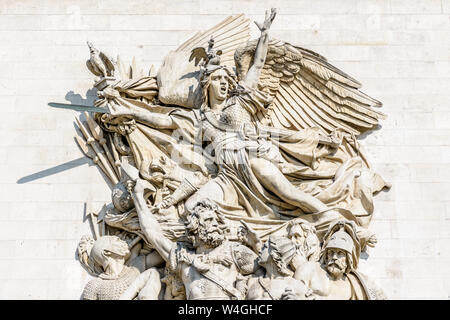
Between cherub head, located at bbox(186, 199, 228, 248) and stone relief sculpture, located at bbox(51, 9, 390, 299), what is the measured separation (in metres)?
0.01

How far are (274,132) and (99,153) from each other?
6.49 feet

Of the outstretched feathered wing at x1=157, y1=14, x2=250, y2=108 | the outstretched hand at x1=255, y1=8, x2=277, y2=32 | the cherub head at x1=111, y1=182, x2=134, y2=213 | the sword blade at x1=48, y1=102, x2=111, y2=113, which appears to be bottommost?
the cherub head at x1=111, y1=182, x2=134, y2=213

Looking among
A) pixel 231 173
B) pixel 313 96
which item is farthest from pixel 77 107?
pixel 313 96

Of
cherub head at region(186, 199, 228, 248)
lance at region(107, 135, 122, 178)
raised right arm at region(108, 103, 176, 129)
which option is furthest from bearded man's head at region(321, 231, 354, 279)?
lance at region(107, 135, 122, 178)

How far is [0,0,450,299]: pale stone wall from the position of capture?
10602 mm

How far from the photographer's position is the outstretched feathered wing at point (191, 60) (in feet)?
36.8

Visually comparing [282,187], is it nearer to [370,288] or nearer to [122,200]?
[370,288]

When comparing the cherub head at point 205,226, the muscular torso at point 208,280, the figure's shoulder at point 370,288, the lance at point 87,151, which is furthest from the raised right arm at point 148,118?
the figure's shoulder at point 370,288

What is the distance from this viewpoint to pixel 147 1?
39.5ft

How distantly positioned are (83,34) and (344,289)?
4.44m

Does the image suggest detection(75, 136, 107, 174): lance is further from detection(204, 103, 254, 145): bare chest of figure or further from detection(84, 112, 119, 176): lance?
detection(204, 103, 254, 145): bare chest of figure

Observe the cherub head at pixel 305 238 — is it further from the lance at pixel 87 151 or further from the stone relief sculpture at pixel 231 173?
the lance at pixel 87 151

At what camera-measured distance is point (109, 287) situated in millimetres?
10117

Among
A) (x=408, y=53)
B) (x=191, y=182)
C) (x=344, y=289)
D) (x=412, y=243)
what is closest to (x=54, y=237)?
(x=191, y=182)
